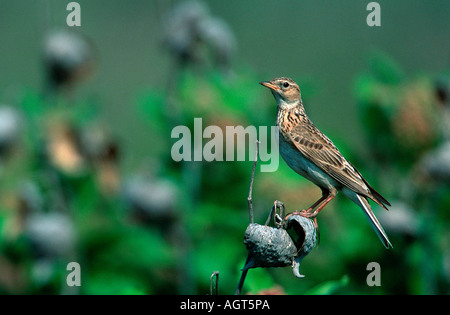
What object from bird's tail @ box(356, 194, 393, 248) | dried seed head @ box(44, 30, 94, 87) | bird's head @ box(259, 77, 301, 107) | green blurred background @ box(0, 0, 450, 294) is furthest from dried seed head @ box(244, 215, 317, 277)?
dried seed head @ box(44, 30, 94, 87)

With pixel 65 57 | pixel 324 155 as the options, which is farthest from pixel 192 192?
pixel 324 155

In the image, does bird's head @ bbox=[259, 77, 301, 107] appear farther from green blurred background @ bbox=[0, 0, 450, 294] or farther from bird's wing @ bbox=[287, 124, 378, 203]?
green blurred background @ bbox=[0, 0, 450, 294]

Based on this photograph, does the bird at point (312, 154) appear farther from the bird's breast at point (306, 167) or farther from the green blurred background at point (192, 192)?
the green blurred background at point (192, 192)

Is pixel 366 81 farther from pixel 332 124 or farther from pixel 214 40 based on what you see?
pixel 332 124

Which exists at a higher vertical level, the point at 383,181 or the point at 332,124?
the point at 332,124

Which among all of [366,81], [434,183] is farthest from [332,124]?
[434,183]

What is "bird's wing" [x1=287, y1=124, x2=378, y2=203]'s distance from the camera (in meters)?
1.62

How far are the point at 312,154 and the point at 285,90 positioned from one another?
17cm

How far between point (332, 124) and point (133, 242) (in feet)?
16.5

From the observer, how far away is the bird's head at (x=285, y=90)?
1558 millimetres

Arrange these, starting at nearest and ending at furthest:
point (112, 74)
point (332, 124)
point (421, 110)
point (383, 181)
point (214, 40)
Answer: point (214, 40) < point (421, 110) < point (383, 181) < point (332, 124) < point (112, 74)

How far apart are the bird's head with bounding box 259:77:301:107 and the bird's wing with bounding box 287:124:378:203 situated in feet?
0.30

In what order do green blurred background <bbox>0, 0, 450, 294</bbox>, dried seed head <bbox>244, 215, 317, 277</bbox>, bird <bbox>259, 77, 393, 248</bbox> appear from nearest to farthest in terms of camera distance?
dried seed head <bbox>244, 215, 317, 277</bbox> → bird <bbox>259, 77, 393, 248</bbox> → green blurred background <bbox>0, 0, 450, 294</bbox>

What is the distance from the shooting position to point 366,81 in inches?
140
